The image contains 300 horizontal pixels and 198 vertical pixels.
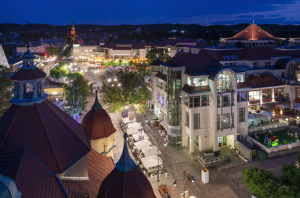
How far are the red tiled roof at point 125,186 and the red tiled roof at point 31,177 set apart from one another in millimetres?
2474

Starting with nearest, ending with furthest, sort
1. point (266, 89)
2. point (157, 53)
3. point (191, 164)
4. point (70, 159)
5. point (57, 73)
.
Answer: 1. point (70, 159)
2. point (191, 164)
3. point (266, 89)
4. point (57, 73)
5. point (157, 53)

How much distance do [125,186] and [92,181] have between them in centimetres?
406

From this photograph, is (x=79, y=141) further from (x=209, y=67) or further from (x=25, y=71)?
(x=209, y=67)

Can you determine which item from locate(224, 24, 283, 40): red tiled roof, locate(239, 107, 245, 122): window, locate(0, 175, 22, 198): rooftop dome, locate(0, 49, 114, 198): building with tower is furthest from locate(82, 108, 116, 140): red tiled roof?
locate(224, 24, 283, 40): red tiled roof

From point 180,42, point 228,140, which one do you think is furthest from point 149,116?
point 180,42

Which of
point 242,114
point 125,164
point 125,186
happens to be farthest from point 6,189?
point 242,114

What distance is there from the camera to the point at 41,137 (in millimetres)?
13703

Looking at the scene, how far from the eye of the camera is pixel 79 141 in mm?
15547

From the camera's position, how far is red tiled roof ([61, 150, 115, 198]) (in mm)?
14250

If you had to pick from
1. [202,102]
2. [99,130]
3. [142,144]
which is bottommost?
[142,144]

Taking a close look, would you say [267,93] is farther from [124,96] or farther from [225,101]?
[124,96]

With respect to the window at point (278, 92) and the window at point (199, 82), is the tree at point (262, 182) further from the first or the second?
the window at point (278, 92)

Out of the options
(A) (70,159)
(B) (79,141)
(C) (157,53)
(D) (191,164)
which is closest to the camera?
(A) (70,159)

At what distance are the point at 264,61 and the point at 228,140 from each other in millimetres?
27654
